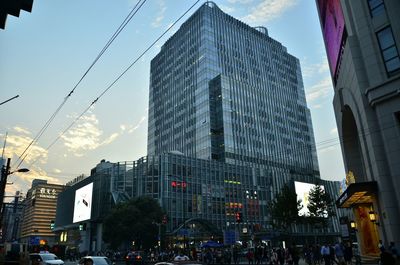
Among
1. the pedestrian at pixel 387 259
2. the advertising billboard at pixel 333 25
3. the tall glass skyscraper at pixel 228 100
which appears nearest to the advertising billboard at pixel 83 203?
the tall glass skyscraper at pixel 228 100

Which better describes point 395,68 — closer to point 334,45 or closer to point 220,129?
point 334,45

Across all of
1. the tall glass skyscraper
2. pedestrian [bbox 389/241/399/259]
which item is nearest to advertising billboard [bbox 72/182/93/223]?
the tall glass skyscraper

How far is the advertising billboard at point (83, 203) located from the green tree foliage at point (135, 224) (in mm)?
24253

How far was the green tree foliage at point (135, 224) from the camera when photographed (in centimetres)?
4812

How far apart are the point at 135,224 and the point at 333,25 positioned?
119ft

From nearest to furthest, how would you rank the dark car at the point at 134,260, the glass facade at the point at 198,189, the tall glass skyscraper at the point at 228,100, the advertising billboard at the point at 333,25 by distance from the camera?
the advertising billboard at the point at 333,25 < the dark car at the point at 134,260 < the glass facade at the point at 198,189 < the tall glass skyscraper at the point at 228,100

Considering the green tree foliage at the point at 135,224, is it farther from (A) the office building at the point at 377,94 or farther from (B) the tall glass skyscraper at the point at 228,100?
(B) the tall glass skyscraper at the point at 228,100

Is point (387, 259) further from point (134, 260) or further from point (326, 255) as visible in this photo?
point (134, 260)

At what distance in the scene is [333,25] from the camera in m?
31.4

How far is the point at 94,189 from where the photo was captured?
7450cm

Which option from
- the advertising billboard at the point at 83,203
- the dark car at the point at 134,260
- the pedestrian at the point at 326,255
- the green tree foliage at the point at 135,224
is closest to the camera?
the pedestrian at the point at 326,255

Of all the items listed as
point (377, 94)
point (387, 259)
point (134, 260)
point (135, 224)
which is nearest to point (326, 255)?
point (387, 259)

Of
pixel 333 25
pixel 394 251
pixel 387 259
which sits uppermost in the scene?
pixel 333 25

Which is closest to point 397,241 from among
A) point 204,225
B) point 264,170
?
point 204,225
